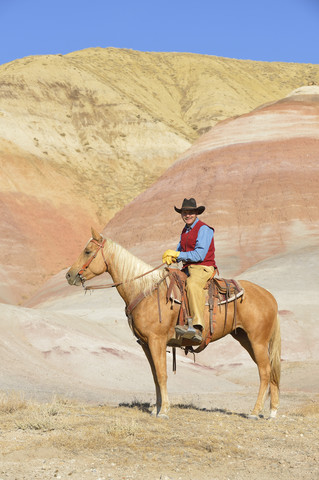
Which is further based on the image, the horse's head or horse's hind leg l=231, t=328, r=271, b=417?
horse's hind leg l=231, t=328, r=271, b=417

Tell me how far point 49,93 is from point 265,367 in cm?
6680

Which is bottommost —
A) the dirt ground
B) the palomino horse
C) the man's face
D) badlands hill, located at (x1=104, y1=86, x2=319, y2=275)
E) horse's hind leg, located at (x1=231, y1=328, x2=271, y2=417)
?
the dirt ground

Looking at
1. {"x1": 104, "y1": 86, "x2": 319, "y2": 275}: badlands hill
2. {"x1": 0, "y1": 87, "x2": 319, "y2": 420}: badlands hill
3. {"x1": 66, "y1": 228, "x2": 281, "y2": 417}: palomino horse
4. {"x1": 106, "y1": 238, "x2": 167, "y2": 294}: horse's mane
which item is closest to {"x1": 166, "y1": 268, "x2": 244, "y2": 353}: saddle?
{"x1": 66, "y1": 228, "x2": 281, "y2": 417}: palomino horse

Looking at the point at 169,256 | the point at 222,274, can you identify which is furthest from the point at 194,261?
the point at 222,274

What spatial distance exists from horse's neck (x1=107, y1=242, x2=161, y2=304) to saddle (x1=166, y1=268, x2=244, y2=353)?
28 cm

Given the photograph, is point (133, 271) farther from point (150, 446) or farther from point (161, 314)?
point (150, 446)

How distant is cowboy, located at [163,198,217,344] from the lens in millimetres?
9633

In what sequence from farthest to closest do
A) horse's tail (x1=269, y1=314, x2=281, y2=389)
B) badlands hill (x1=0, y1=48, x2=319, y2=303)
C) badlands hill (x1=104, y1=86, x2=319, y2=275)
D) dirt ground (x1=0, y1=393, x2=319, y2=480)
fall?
1. badlands hill (x1=0, y1=48, x2=319, y2=303)
2. badlands hill (x1=104, y1=86, x2=319, y2=275)
3. horse's tail (x1=269, y1=314, x2=281, y2=389)
4. dirt ground (x1=0, y1=393, x2=319, y2=480)

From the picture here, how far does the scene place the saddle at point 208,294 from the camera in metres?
9.80

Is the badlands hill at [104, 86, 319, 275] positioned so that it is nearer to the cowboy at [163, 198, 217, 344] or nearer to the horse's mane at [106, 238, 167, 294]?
the cowboy at [163, 198, 217, 344]

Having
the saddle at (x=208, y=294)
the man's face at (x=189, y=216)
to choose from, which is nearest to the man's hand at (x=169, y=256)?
the saddle at (x=208, y=294)

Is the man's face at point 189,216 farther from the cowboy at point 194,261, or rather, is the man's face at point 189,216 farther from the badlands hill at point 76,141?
the badlands hill at point 76,141

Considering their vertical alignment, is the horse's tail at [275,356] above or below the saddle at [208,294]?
below

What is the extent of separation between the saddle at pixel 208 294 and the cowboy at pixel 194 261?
0.38ft
